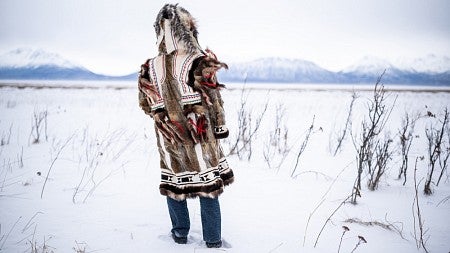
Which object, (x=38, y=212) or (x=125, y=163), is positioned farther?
(x=125, y=163)

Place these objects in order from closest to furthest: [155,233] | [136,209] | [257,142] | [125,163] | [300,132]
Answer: [155,233] < [136,209] < [125,163] < [257,142] < [300,132]

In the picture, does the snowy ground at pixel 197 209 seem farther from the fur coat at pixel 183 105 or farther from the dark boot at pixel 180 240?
the fur coat at pixel 183 105

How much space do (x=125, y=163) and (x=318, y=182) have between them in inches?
105

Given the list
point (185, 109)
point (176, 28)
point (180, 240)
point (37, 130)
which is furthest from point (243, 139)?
point (37, 130)

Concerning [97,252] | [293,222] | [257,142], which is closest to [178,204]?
[97,252]

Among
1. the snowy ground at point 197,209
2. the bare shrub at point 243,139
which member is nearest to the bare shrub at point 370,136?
the snowy ground at point 197,209

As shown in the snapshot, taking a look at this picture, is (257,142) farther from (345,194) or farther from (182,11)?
(182,11)

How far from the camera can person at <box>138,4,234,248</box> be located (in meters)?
1.80

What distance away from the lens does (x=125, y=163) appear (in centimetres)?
416

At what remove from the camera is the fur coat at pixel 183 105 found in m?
1.80

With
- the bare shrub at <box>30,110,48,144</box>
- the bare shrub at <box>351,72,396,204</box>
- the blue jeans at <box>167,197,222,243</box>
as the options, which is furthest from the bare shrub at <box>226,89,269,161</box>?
the bare shrub at <box>30,110,48,144</box>

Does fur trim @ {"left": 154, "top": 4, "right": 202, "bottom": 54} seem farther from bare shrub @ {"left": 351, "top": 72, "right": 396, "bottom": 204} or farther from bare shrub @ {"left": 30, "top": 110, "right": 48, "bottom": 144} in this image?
bare shrub @ {"left": 30, "top": 110, "right": 48, "bottom": 144}

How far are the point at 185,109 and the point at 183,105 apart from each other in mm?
29

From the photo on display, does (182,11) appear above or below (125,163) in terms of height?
above
